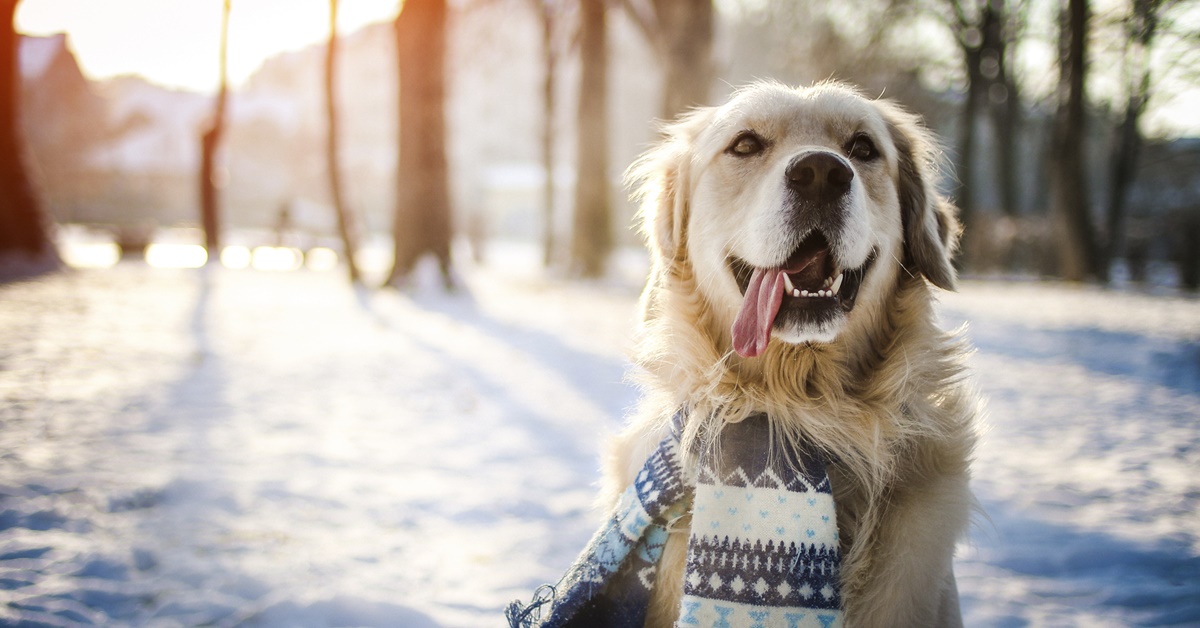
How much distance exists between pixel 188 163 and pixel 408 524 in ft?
145

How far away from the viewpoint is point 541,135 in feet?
64.0

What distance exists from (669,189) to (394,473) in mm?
2364

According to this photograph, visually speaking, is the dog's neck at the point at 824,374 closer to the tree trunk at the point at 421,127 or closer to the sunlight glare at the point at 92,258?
the tree trunk at the point at 421,127

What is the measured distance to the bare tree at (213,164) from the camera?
1731 centimetres

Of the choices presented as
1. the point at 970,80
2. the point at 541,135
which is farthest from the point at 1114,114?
the point at 541,135

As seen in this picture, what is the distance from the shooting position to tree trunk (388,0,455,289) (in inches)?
428

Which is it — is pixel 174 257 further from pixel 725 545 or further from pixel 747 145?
pixel 725 545

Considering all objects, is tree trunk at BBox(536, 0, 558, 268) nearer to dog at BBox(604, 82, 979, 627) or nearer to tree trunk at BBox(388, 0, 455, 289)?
tree trunk at BBox(388, 0, 455, 289)

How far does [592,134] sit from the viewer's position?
45.4 ft

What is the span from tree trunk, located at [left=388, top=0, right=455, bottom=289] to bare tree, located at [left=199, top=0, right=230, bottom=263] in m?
9.16

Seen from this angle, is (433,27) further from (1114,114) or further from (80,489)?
(1114,114)

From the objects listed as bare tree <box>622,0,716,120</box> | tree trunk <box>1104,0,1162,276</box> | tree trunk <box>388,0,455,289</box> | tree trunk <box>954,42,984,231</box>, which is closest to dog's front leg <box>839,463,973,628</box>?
bare tree <box>622,0,716,120</box>

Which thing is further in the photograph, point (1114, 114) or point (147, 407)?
point (1114, 114)

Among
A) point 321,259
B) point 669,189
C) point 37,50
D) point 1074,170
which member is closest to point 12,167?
point 37,50
